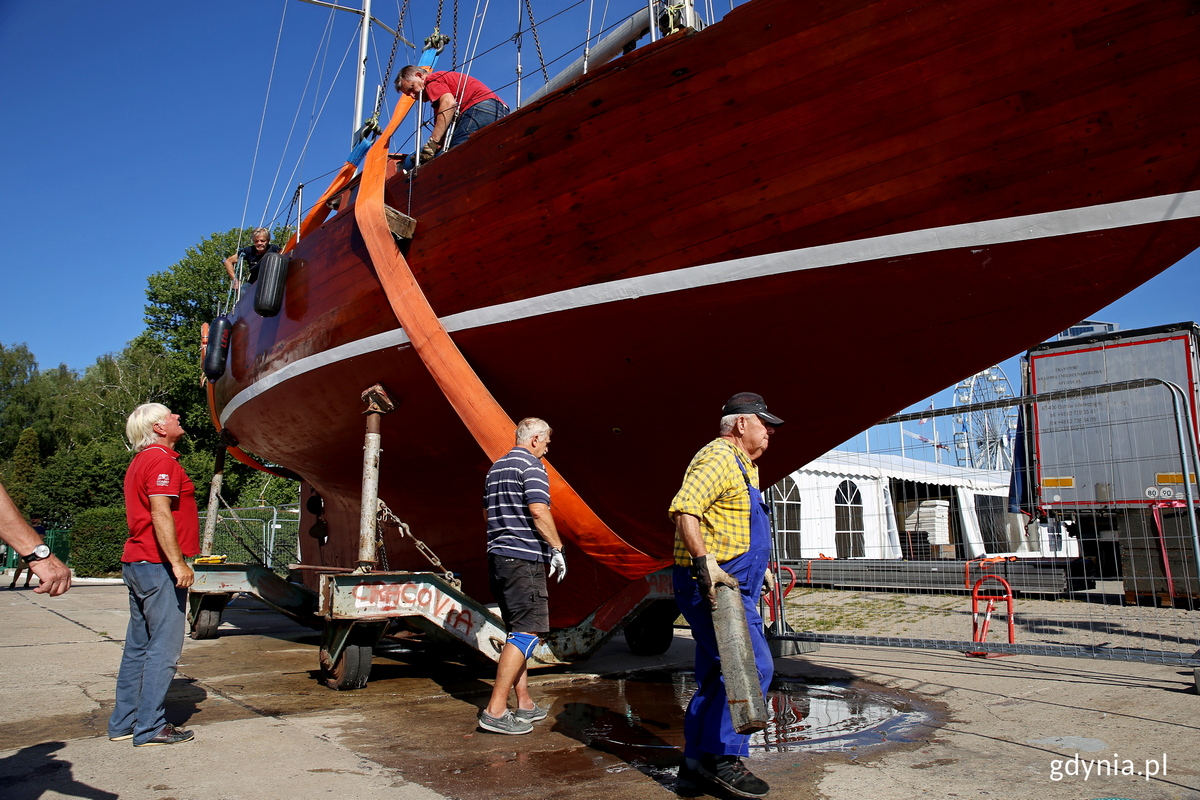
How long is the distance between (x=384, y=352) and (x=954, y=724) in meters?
3.42

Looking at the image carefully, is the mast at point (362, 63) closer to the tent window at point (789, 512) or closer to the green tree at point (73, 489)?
the tent window at point (789, 512)

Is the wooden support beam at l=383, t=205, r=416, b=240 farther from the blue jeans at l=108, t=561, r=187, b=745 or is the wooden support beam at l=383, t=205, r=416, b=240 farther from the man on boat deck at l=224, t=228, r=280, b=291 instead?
the man on boat deck at l=224, t=228, r=280, b=291

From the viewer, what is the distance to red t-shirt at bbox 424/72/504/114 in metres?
4.76

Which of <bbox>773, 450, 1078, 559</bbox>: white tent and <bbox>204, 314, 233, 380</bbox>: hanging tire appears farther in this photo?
<bbox>773, 450, 1078, 559</bbox>: white tent

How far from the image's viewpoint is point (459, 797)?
2.26 m

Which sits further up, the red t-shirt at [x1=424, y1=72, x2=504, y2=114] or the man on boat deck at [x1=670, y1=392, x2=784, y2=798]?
the red t-shirt at [x1=424, y1=72, x2=504, y2=114]

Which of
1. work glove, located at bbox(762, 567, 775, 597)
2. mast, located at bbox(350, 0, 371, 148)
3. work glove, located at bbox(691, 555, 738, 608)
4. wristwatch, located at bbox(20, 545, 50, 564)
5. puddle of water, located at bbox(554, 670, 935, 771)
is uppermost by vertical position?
mast, located at bbox(350, 0, 371, 148)

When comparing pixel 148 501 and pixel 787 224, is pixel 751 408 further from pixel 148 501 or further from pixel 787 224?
pixel 148 501

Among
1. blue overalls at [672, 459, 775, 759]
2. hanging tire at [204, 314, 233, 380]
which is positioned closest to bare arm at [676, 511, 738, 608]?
blue overalls at [672, 459, 775, 759]

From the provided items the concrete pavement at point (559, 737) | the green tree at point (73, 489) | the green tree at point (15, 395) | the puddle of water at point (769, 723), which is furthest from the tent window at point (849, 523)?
the green tree at point (15, 395)

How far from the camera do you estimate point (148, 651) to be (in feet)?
9.40

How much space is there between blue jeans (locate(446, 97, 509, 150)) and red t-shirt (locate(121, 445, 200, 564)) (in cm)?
249

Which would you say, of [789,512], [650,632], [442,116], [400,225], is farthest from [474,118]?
[789,512]

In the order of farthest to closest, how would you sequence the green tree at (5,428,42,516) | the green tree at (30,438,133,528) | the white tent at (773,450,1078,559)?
the green tree at (5,428,42,516), the green tree at (30,438,133,528), the white tent at (773,450,1078,559)
